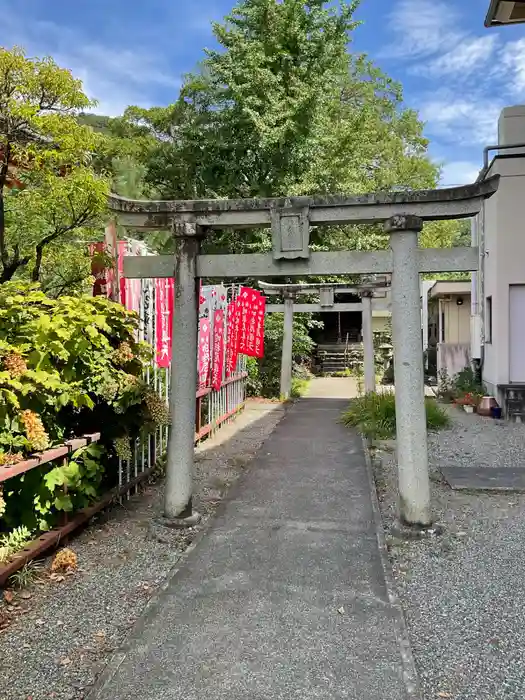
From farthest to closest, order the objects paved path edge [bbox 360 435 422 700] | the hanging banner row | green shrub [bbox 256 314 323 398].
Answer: green shrub [bbox 256 314 323 398] < the hanging banner row < paved path edge [bbox 360 435 422 700]

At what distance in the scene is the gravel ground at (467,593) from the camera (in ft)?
9.18

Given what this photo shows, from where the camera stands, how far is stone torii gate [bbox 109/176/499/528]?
4.80m

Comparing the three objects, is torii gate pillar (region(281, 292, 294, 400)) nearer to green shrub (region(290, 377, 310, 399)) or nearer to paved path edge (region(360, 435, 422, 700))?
green shrub (region(290, 377, 310, 399))

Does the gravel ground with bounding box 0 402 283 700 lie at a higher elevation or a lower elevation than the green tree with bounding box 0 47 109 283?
lower

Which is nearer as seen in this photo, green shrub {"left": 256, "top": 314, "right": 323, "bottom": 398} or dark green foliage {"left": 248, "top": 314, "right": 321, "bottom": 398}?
dark green foliage {"left": 248, "top": 314, "right": 321, "bottom": 398}

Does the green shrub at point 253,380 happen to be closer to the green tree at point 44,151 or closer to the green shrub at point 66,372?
the green tree at point 44,151

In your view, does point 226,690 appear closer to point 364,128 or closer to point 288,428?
point 288,428

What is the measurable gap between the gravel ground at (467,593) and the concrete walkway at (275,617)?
6.9 inches

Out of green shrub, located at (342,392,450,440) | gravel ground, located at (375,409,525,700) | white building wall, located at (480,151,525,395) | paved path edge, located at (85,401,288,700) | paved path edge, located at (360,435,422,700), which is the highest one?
white building wall, located at (480,151,525,395)

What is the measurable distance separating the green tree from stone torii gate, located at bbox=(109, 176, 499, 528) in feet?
8.75

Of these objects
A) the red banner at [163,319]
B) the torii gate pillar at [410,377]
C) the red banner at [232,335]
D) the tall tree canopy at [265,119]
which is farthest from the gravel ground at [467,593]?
the tall tree canopy at [265,119]

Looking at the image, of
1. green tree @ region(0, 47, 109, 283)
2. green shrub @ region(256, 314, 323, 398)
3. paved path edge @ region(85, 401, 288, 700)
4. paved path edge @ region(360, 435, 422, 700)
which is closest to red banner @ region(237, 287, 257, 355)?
green shrub @ region(256, 314, 323, 398)

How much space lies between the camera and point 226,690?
8.68 ft

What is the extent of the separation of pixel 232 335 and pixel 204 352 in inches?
99.7
